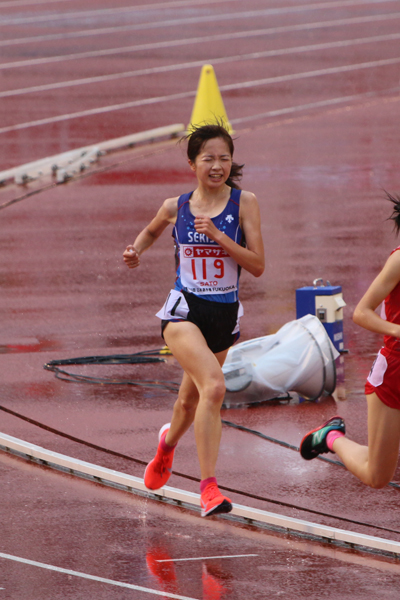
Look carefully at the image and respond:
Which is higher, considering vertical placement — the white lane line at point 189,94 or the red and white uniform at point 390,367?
the white lane line at point 189,94

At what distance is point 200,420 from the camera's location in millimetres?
5402

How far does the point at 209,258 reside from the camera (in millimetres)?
5527

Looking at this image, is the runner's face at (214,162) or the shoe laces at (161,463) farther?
the shoe laces at (161,463)

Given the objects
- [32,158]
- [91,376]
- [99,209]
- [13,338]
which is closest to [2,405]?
[91,376]

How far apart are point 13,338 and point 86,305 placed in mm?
1200

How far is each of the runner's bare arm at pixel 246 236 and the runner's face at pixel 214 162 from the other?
7.3 inches

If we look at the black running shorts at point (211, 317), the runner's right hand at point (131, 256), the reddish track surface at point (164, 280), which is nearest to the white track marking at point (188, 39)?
the reddish track surface at point (164, 280)

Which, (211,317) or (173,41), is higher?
(173,41)

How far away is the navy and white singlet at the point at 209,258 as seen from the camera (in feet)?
18.1

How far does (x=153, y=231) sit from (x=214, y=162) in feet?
1.97

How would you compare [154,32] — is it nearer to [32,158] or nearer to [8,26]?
[8,26]

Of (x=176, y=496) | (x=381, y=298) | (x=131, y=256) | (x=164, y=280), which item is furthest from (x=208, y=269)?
(x=164, y=280)

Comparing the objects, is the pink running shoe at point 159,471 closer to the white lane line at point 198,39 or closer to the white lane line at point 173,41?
the white lane line at point 198,39

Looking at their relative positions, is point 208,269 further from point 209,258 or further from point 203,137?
point 203,137
